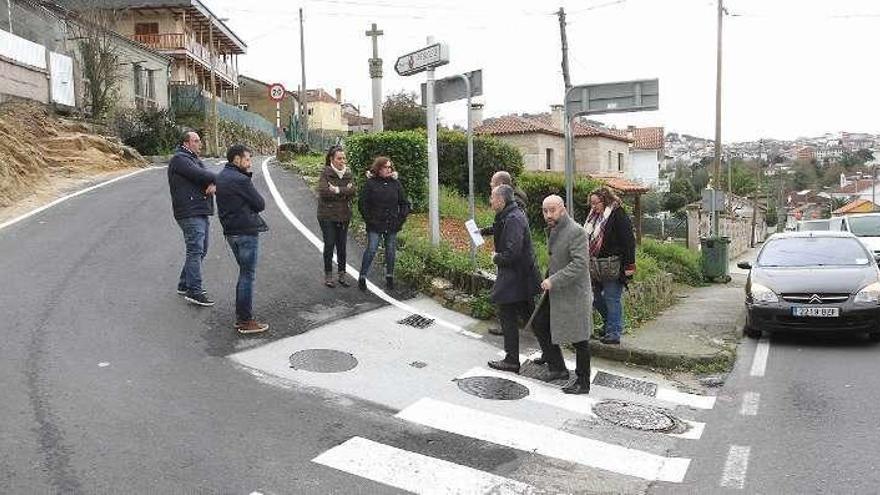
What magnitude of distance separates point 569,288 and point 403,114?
3034 centimetres

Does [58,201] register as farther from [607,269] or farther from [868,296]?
[868,296]

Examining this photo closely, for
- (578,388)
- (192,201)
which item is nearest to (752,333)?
(578,388)

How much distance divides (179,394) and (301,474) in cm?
160

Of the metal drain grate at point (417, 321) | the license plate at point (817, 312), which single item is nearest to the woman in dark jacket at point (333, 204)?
the metal drain grate at point (417, 321)

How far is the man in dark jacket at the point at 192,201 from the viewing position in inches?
307

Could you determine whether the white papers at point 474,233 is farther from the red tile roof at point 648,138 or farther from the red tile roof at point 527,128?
the red tile roof at point 648,138

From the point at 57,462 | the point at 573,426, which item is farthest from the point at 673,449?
the point at 57,462

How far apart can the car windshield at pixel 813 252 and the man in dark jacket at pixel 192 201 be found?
7.43m

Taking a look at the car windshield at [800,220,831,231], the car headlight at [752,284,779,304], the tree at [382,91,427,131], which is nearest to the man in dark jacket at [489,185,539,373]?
the car headlight at [752,284,779,304]

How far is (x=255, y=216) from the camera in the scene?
7352mm

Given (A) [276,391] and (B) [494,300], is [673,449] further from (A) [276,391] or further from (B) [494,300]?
(A) [276,391]

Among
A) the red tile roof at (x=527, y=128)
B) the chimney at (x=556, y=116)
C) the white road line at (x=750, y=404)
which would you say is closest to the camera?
the white road line at (x=750, y=404)

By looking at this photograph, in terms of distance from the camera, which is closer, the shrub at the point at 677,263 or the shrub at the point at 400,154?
the shrub at the point at 400,154

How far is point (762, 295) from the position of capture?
9.27 m
